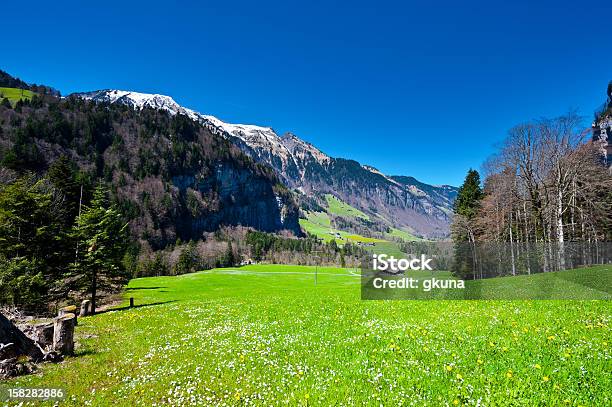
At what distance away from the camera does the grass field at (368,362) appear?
777cm

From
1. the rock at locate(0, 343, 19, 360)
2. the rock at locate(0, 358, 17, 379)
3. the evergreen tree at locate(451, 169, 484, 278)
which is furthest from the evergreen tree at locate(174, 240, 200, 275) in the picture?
the rock at locate(0, 358, 17, 379)

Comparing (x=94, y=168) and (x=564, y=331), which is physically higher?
(x=94, y=168)

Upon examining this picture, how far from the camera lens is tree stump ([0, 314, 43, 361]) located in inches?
484

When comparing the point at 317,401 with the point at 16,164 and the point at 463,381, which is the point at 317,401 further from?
the point at 16,164

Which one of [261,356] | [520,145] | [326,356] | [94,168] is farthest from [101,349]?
[94,168]

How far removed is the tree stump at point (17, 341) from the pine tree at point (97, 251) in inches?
790

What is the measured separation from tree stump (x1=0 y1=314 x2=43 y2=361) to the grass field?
132cm

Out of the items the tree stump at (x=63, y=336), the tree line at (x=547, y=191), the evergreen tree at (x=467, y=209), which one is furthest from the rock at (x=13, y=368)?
the evergreen tree at (x=467, y=209)

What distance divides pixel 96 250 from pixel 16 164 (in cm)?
7000

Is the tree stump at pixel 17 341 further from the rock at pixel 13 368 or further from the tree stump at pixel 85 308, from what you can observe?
the tree stump at pixel 85 308

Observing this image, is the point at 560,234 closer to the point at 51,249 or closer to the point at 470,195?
the point at 470,195

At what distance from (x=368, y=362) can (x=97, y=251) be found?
3146cm

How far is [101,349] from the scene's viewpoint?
15.2 meters

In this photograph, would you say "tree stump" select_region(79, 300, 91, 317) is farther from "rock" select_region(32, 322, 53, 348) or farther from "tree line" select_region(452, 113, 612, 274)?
A: "tree line" select_region(452, 113, 612, 274)
